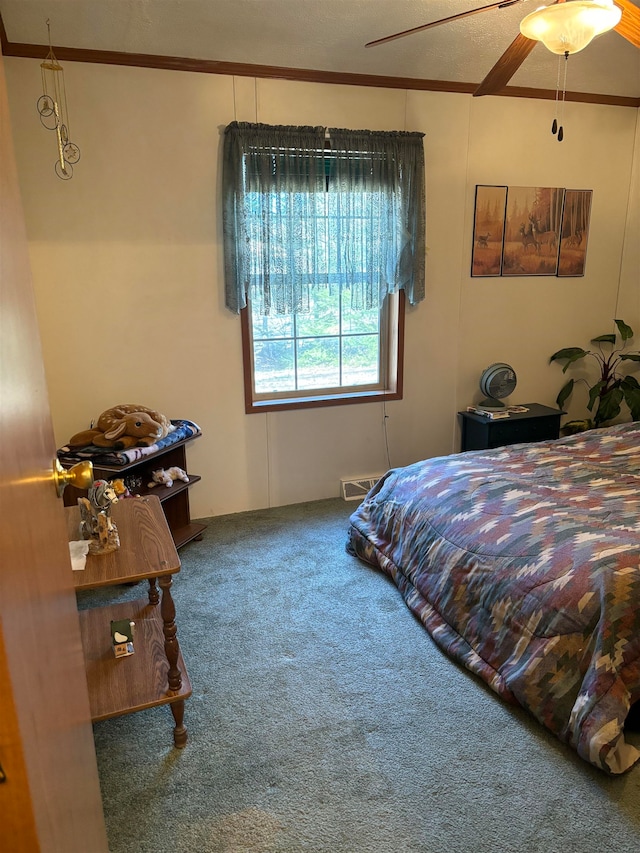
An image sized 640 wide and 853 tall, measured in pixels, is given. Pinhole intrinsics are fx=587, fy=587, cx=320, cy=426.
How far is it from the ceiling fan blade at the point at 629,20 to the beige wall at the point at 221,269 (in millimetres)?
1738

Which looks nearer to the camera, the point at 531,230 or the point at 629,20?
the point at 629,20

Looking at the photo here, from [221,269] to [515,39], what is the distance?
1.88 m

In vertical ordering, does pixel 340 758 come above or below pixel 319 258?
below

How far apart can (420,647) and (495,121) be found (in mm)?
3215

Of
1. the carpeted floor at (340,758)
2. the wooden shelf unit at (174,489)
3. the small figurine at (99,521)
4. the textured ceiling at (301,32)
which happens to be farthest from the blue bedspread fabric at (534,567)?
the textured ceiling at (301,32)

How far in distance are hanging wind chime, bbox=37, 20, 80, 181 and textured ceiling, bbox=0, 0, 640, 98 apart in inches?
5.8

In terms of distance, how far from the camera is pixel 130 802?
1.69 m

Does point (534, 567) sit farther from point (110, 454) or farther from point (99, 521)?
point (110, 454)

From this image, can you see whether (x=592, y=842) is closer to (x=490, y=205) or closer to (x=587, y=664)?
(x=587, y=664)

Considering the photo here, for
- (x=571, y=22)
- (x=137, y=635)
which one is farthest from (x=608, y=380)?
(x=137, y=635)

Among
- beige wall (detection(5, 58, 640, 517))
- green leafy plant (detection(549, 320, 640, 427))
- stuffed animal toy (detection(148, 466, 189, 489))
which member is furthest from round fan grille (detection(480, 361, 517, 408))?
stuffed animal toy (detection(148, 466, 189, 489))

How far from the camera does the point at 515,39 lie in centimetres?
202

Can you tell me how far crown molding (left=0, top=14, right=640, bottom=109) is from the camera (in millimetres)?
2832

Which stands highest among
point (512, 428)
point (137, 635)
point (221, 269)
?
point (221, 269)
